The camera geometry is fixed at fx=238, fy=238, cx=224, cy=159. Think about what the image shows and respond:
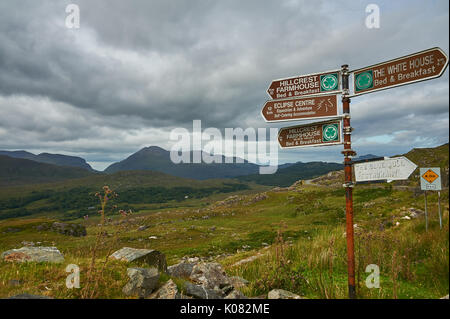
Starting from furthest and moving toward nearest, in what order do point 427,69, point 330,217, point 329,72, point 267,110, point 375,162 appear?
point 330,217
point 267,110
point 329,72
point 375,162
point 427,69

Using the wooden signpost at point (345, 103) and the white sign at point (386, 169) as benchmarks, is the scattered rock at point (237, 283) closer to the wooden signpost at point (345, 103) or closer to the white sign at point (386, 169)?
the wooden signpost at point (345, 103)

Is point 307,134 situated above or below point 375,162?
above

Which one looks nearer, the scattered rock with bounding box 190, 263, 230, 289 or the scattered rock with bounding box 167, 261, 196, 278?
the scattered rock with bounding box 190, 263, 230, 289

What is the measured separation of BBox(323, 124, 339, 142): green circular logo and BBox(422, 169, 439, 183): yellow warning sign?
211 centimetres

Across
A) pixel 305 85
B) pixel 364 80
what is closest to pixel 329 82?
pixel 305 85

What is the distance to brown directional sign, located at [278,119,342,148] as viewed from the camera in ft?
15.9

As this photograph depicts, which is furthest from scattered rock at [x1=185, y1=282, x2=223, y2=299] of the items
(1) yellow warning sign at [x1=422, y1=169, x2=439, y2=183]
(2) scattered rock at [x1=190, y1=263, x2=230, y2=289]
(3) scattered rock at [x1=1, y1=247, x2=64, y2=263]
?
(1) yellow warning sign at [x1=422, y1=169, x2=439, y2=183]

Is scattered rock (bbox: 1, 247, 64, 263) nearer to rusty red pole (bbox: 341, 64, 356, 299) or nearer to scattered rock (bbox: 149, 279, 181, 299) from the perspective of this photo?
scattered rock (bbox: 149, 279, 181, 299)

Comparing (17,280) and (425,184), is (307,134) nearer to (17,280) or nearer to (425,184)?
(425,184)

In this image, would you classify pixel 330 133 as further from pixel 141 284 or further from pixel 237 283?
pixel 141 284

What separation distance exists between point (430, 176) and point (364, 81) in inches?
95.5
